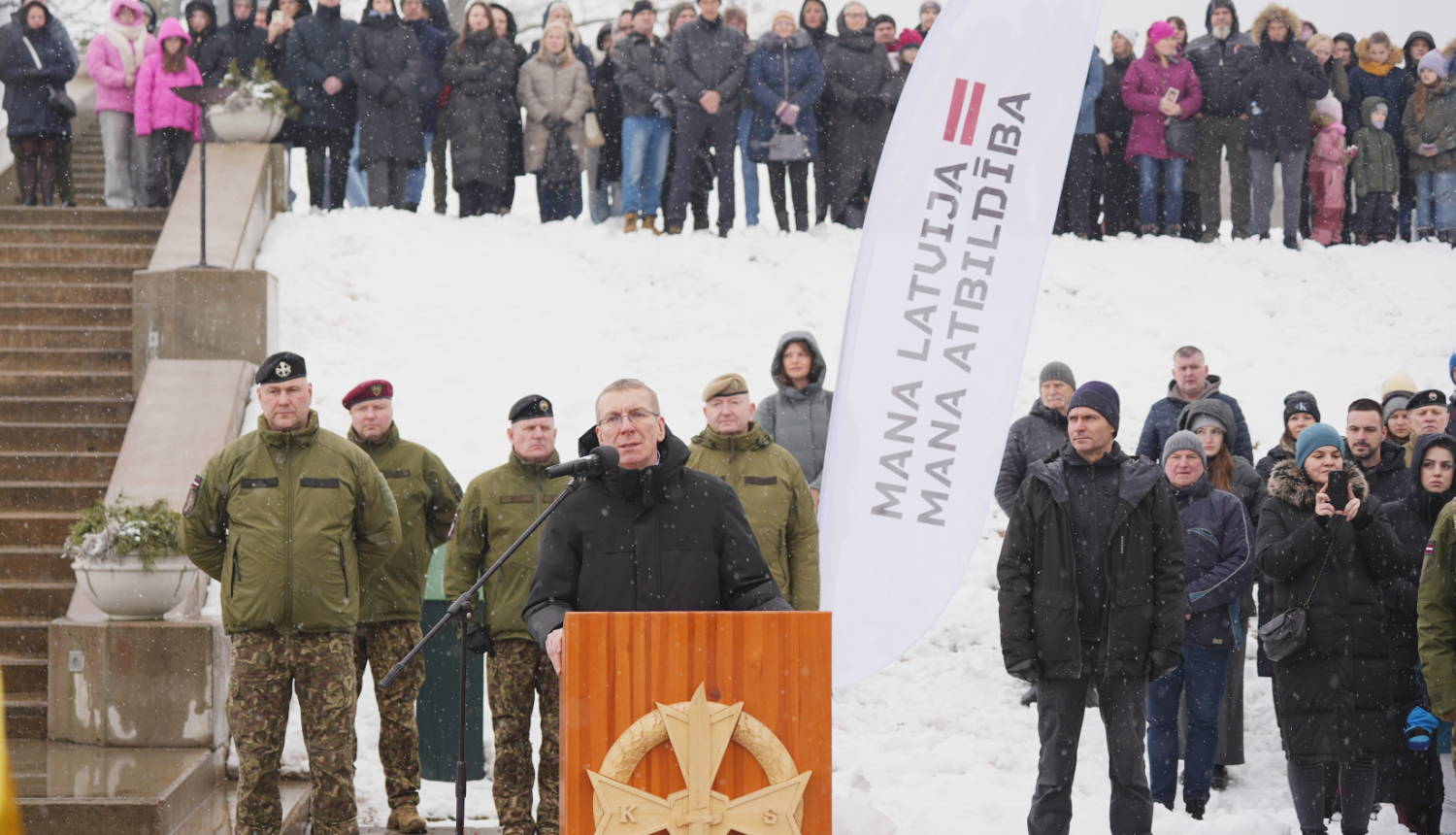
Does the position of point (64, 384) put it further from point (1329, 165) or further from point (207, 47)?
point (1329, 165)

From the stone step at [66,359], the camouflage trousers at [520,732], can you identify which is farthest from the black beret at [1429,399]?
the stone step at [66,359]

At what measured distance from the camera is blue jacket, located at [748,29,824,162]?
15008mm

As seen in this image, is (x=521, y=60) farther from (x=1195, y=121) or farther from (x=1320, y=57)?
(x=1320, y=57)

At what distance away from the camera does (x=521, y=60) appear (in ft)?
50.2

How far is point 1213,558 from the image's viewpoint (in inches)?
303

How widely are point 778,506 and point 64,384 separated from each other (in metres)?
6.49

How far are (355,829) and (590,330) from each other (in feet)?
24.0

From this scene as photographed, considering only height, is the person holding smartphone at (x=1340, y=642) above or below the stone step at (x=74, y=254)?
below

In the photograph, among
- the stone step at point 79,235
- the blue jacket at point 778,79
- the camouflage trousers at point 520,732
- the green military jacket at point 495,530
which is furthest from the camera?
the blue jacket at point 778,79

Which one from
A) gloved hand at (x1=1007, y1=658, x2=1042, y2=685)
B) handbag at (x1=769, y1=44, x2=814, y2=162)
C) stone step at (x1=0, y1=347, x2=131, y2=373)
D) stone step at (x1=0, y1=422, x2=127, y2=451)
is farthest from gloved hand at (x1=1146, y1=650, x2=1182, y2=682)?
handbag at (x1=769, y1=44, x2=814, y2=162)

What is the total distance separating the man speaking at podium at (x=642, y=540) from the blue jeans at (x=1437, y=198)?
14084 millimetres

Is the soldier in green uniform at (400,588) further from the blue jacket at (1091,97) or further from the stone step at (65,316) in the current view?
the blue jacket at (1091,97)

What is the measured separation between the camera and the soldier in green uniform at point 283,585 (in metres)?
6.30

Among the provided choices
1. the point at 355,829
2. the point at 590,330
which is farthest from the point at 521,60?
the point at 355,829
